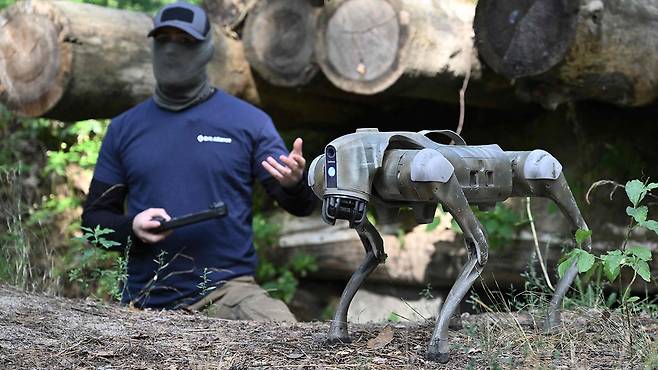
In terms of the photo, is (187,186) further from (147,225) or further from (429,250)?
(429,250)

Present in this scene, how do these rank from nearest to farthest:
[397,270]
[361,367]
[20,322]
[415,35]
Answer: [361,367] < [20,322] < [415,35] < [397,270]

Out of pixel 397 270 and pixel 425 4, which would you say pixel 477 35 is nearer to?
pixel 425 4

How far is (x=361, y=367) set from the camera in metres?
2.94

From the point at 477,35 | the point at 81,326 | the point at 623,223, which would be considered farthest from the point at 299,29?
the point at 81,326

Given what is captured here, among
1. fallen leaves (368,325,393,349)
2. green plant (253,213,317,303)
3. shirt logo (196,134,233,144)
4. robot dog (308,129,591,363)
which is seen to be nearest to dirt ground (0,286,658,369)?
fallen leaves (368,325,393,349)

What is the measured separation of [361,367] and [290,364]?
27 centimetres

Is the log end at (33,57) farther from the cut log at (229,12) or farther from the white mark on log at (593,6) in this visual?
the white mark on log at (593,6)

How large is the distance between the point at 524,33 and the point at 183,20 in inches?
70.3

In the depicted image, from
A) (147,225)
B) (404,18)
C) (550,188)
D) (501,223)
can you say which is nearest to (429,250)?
(501,223)

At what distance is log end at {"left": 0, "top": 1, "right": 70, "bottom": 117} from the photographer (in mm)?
5281

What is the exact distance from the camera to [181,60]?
5219 mm

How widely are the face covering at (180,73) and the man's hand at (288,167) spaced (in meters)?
0.73

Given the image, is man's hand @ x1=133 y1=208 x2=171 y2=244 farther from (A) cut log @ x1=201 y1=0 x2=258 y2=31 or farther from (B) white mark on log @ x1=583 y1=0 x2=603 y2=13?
(B) white mark on log @ x1=583 y1=0 x2=603 y2=13

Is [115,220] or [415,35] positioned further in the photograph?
[415,35]
